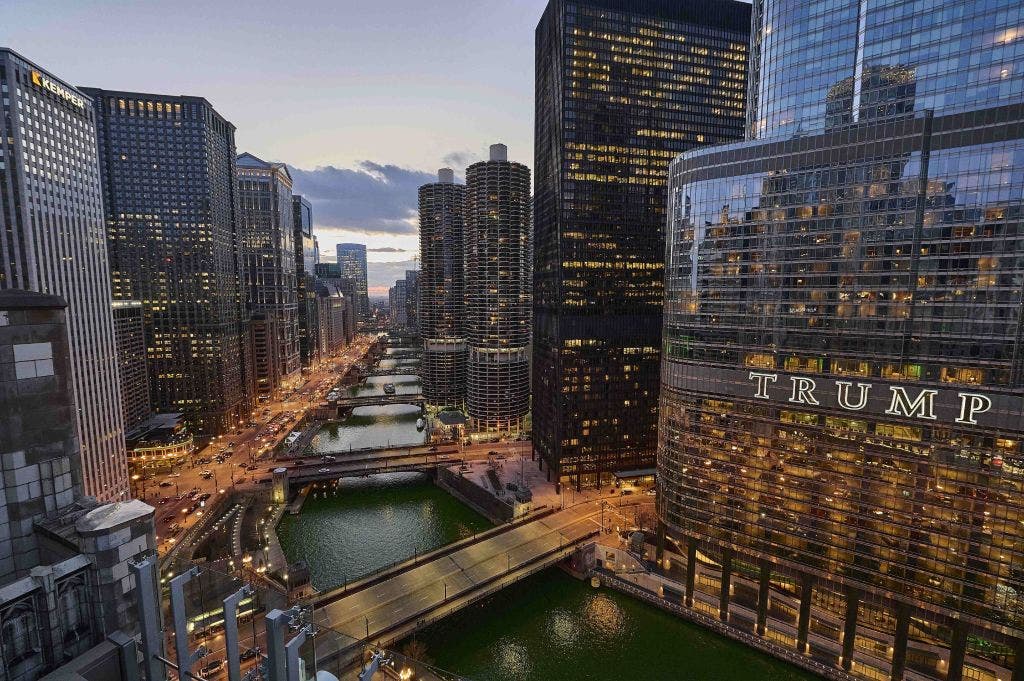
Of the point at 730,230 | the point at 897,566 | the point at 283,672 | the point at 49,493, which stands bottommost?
the point at 897,566

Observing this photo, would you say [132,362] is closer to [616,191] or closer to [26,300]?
[616,191]

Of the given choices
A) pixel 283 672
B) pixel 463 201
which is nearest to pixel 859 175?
pixel 283 672

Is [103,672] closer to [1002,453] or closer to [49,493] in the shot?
[49,493]

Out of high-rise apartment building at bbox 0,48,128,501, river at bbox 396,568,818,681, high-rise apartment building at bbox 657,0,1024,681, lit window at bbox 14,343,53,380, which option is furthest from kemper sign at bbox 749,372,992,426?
high-rise apartment building at bbox 0,48,128,501

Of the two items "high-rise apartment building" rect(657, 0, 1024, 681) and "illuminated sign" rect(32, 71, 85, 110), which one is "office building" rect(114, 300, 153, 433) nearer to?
"illuminated sign" rect(32, 71, 85, 110)

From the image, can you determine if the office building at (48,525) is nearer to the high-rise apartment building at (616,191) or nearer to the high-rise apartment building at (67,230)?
the high-rise apartment building at (67,230)

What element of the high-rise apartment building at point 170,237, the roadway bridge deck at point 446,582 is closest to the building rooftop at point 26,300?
the roadway bridge deck at point 446,582
